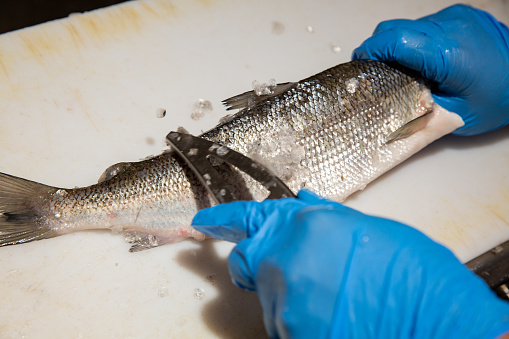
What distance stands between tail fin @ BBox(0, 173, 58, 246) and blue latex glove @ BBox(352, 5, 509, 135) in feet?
5.07

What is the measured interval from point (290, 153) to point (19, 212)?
1057 millimetres

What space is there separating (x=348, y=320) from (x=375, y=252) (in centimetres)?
19

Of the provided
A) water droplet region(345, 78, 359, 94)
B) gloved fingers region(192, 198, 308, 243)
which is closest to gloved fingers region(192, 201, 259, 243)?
gloved fingers region(192, 198, 308, 243)

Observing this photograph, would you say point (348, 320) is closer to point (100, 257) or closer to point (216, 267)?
point (216, 267)

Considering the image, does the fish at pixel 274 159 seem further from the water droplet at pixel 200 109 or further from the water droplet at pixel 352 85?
the water droplet at pixel 200 109

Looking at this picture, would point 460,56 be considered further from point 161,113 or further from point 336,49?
point 161,113

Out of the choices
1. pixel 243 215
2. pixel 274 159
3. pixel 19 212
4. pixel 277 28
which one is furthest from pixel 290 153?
pixel 19 212

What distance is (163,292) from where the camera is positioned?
167cm

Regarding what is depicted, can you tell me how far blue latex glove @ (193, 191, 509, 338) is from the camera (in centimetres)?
104

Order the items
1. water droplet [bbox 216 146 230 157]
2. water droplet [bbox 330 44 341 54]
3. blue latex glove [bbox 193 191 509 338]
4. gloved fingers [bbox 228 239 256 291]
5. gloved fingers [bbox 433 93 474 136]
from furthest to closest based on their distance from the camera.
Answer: water droplet [bbox 330 44 341 54]
gloved fingers [bbox 433 93 474 136]
water droplet [bbox 216 146 230 157]
gloved fingers [bbox 228 239 256 291]
blue latex glove [bbox 193 191 509 338]

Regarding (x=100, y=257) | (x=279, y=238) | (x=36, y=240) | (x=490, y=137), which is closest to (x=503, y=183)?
(x=490, y=137)

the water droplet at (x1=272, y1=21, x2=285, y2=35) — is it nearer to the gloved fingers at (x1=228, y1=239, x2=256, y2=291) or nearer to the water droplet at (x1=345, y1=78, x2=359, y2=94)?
the water droplet at (x1=345, y1=78, x2=359, y2=94)

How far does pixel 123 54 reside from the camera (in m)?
2.15

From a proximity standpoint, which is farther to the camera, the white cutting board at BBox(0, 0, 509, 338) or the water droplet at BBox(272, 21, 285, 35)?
the water droplet at BBox(272, 21, 285, 35)
